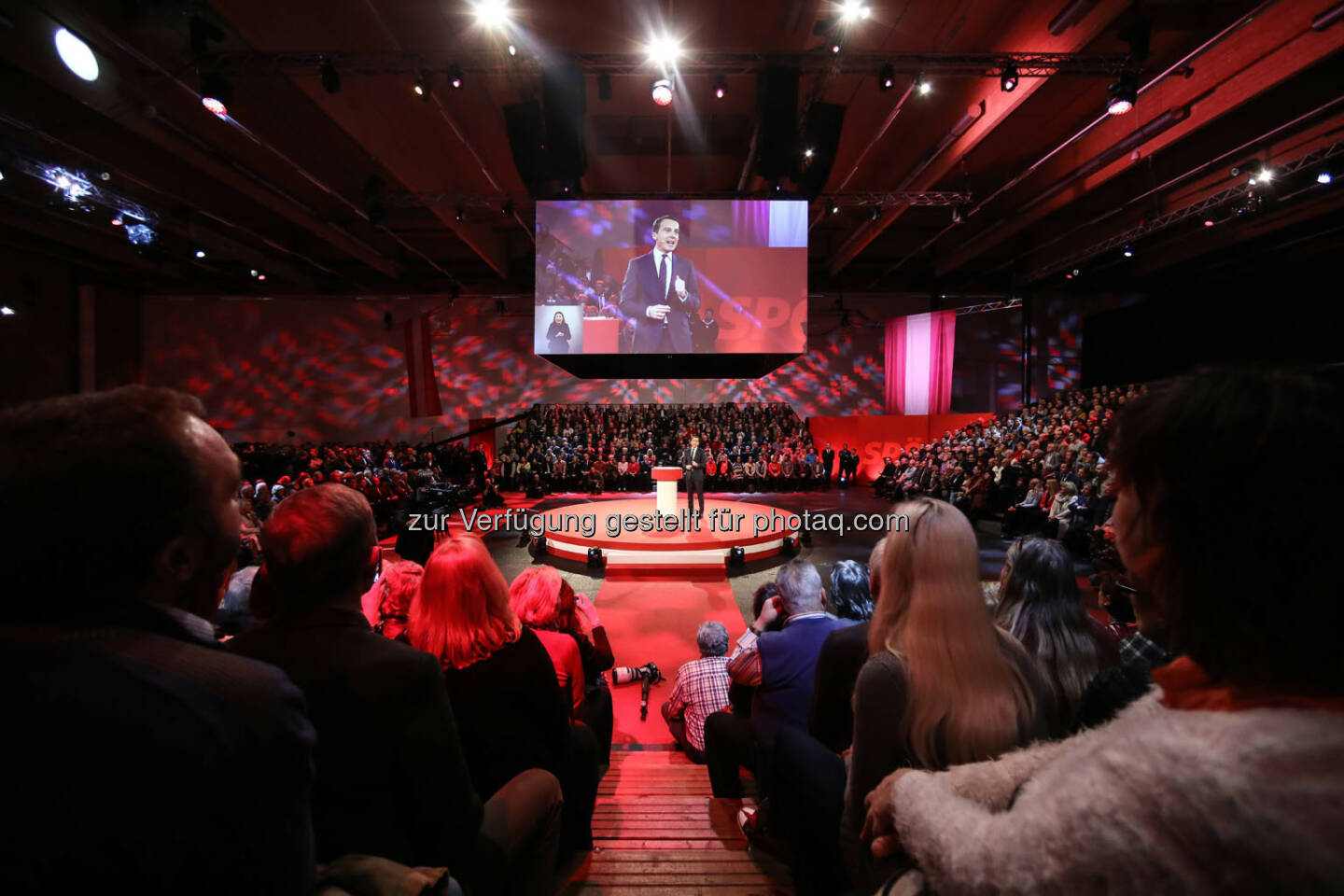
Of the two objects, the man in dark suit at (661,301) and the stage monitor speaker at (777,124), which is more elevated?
the stage monitor speaker at (777,124)

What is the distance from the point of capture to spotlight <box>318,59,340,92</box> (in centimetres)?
520

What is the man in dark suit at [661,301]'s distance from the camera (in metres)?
8.31

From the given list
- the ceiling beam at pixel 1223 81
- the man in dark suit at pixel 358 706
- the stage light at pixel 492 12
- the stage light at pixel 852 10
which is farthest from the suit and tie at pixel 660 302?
the man in dark suit at pixel 358 706

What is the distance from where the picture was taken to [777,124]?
589 cm

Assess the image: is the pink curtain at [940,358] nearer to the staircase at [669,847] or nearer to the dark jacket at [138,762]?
the staircase at [669,847]

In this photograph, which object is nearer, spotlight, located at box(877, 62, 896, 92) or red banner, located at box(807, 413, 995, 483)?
spotlight, located at box(877, 62, 896, 92)

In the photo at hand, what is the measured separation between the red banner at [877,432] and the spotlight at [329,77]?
41.2 feet

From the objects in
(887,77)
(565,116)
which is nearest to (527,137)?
(565,116)

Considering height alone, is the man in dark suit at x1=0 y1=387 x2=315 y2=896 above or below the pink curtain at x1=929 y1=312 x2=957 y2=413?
below

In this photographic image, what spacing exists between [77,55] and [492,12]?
13.9 ft

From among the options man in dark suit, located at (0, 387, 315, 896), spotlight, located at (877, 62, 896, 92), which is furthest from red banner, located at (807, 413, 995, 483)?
man in dark suit, located at (0, 387, 315, 896)

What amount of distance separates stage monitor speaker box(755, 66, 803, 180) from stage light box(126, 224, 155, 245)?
10256 mm

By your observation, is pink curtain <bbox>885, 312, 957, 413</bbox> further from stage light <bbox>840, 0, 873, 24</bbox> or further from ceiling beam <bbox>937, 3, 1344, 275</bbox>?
stage light <bbox>840, 0, 873, 24</bbox>

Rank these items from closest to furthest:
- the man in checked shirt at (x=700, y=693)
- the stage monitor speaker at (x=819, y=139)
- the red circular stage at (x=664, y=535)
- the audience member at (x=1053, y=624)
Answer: the audience member at (x=1053, y=624) < the man in checked shirt at (x=700, y=693) < the stage monitor speaker at (x=819, y=139) < the red circular stage at (x=664, y=535)
